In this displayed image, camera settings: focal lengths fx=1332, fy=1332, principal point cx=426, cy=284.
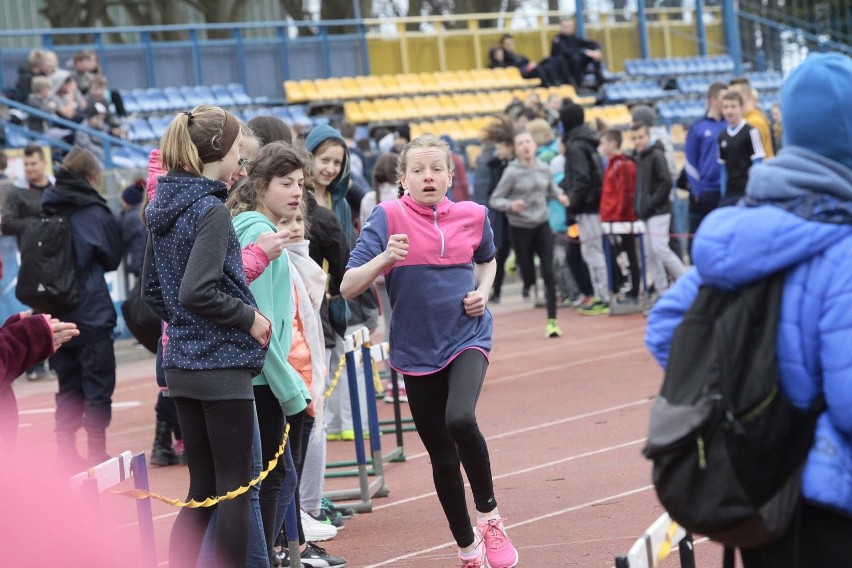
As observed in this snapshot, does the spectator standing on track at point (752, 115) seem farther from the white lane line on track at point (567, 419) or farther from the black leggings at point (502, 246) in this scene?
the white lane line on track at point (567, 419)

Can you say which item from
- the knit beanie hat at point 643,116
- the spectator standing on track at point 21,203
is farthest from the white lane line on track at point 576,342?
the spectator standing on track at point 21,203

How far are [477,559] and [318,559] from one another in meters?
0.89

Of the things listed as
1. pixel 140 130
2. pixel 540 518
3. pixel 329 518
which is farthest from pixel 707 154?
pixel 140 130

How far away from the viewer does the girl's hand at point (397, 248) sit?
5.80m

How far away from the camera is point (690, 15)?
34.8 m

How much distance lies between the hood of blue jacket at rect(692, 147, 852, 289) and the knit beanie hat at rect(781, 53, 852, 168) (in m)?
0.03

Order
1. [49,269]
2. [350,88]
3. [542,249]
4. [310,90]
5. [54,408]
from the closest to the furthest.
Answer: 1. [49,269]
2. [54,408]
3. [542,249]
4. [310,90]
5. [350,88]

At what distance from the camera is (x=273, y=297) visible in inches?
224

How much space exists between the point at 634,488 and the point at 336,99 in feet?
62.1

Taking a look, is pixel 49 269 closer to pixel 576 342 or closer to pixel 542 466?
pixel 542 466

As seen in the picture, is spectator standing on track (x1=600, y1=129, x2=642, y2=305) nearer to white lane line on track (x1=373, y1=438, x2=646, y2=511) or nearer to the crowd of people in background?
the crowd of people in background

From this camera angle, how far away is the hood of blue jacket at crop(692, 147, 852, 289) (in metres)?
3.11

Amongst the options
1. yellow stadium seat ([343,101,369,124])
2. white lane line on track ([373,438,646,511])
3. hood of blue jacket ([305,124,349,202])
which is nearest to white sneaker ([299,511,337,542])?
white lane line on track ([373,438,646,511])

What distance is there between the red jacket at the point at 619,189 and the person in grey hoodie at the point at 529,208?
122 cm
